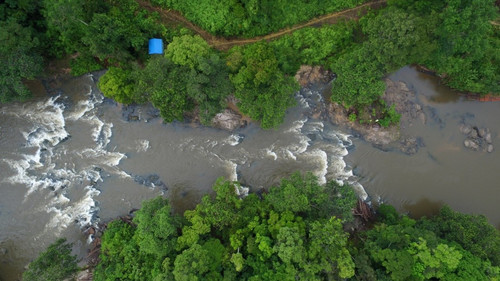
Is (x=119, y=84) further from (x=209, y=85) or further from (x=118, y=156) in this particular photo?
(x=209, y=85)

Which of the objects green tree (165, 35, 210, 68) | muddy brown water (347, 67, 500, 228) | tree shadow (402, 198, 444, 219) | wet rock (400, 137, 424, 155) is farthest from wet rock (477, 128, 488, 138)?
green tree (165, 35, 210, 68)

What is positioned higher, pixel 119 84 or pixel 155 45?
pixel 155 45

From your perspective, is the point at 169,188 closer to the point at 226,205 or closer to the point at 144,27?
the point at 226,205

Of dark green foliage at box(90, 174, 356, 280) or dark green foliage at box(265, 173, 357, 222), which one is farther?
dark green foliage at box(265, 173, 357, 222)

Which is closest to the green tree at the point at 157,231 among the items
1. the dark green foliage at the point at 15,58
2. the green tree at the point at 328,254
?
the green tree at the point at 328,254

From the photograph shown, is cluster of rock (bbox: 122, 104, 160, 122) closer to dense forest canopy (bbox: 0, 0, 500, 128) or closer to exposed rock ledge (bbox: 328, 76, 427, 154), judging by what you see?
dense forest canopy (bbox: 0, 0, 500, 128)

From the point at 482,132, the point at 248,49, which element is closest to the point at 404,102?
the point at 482,132
